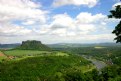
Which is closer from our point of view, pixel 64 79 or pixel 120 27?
pixel 120 27

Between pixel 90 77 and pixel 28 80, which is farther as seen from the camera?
pixel 28 80

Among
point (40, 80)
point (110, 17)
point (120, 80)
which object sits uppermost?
point (110, 17)

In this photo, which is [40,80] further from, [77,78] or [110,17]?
[110,17]

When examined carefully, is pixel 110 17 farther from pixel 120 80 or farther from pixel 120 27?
pixel 120 80

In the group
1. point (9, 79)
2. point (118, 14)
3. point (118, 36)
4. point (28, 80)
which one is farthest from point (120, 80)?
point (9, 79)

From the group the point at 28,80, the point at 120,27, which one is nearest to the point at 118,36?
→ the point at 120,27

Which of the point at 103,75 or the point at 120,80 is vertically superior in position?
the point at 120,80

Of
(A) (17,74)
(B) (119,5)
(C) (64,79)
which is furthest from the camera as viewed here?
(A) (17,74)

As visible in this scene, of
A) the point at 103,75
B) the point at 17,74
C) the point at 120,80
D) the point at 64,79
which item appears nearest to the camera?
the point at 120,80

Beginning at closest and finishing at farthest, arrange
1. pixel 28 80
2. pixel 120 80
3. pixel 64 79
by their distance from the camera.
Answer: pixel 120 80 → pixel 64 79 → pixel 28 80
